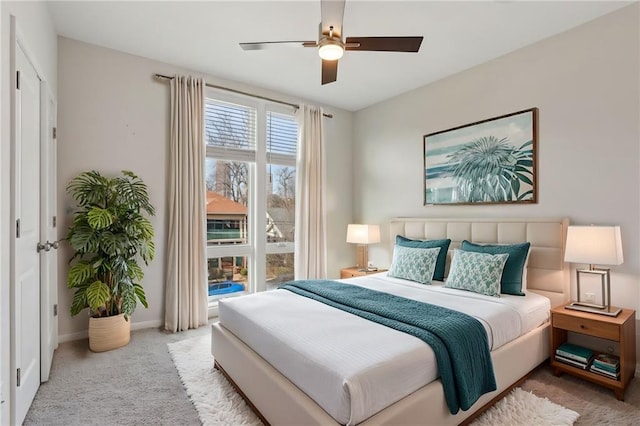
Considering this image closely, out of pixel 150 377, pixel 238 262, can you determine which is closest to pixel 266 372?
pixel 150 377

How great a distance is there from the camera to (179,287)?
3510mm

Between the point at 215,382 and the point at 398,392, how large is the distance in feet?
4.84

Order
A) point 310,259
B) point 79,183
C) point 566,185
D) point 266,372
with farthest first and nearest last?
1. point 310,259
2. point 79,183
3. point 566,185
4. point 266,372

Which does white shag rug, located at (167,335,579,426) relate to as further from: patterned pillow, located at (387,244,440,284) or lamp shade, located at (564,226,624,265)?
patterned pillow, located at (387,244,440,284)

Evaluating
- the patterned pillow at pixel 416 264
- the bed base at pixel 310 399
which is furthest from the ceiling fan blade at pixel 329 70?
the bed base at pixel 310 399

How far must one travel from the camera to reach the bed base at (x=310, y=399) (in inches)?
60.4

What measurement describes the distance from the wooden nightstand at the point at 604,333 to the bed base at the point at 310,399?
13 centimetres

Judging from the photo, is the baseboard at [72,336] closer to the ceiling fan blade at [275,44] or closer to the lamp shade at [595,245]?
the ceiling fan blade at [275,44]

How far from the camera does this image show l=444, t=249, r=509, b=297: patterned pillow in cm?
274

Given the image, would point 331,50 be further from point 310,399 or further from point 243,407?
point 243,407

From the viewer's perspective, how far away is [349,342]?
174cm

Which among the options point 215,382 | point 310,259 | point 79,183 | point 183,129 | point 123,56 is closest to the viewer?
point 215,382

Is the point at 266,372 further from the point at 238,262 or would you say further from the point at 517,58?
the point at 517,58

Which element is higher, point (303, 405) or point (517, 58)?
point (517, 58)
